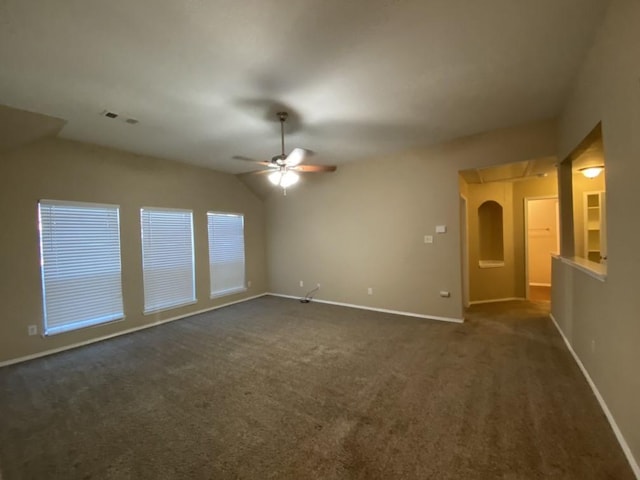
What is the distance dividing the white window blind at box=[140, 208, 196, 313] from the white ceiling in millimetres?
1553

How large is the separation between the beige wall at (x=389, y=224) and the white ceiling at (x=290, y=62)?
2.06 feet

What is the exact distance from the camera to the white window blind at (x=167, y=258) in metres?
4.61

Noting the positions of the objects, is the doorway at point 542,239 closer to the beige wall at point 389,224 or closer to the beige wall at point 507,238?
the beige wall at point 507,238

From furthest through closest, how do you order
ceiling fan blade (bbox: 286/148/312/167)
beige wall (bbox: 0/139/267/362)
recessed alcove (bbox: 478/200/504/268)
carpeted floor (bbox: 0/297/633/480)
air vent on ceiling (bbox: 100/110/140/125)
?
recessed alcove (bbox: 478/200/504/268) < beige wall (bbox: 0/139/267/362) < ceiling fan blade (bbox: 286/148/312/167) < air vent on ceiling (bbox: 100/110/140/125) < carpeted floor (bbox: 0/297/633/480)

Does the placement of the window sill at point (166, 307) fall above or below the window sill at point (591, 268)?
below

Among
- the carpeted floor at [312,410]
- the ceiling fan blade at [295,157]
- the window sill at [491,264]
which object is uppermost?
the ceiling fan blade at [295,157]

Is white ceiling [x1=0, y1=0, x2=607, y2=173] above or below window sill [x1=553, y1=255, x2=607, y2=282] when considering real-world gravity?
above

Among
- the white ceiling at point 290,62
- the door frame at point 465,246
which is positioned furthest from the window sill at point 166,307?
the door frame at point 465,246

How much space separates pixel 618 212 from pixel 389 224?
125 inches

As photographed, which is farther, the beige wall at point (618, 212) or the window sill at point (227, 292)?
the window sill at point (227, 292)

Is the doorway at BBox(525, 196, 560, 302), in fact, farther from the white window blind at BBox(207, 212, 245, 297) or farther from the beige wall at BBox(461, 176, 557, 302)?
the white window blind at BBox(207, 212, 245, 297)

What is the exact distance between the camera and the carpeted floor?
67.9 inches

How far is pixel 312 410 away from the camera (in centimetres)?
227

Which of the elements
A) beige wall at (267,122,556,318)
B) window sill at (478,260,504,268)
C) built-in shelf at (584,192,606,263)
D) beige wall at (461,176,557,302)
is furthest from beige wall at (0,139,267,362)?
built-in shelf at (584,192,606,263)
